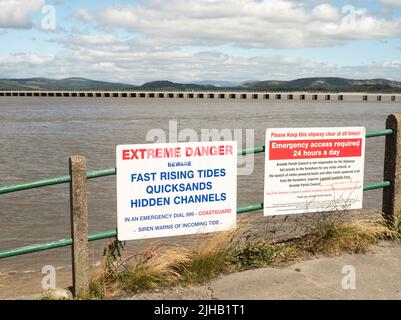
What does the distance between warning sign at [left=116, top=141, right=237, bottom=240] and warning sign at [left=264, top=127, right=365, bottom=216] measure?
21.4 inches

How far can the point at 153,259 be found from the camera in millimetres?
5352

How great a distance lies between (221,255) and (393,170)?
2545 millimetres

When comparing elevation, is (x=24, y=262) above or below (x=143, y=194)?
below

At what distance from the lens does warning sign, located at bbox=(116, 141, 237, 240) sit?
516 cm

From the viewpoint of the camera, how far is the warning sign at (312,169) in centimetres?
586

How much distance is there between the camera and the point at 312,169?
19.7 feet

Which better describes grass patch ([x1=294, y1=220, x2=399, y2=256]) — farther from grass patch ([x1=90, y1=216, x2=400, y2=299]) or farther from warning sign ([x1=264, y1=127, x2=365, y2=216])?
warning sign ([x1=264, y1=127, x2=365, y2=216])

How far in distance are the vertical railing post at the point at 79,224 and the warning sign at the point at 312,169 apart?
6.85ft

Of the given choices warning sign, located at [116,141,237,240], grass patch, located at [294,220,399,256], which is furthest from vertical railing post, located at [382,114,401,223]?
warning sign, located at [116,141,237,240]

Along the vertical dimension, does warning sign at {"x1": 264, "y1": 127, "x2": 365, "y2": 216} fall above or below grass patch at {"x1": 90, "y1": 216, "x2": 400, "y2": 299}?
above

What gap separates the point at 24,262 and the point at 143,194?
5018 millimetres
